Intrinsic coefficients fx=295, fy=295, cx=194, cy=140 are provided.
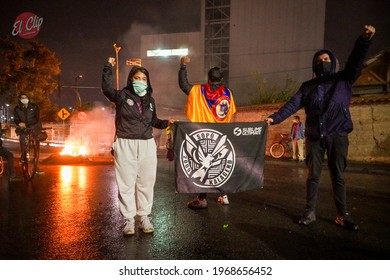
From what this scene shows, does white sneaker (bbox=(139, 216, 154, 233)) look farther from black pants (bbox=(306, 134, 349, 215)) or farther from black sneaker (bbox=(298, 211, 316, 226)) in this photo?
black pants (bbox=(306, 134, 349, 215))

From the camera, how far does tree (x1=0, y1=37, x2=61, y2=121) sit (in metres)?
27.7

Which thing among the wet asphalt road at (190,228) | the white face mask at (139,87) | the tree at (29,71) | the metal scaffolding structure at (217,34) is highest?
the metal scaffolding structure at (217,34)

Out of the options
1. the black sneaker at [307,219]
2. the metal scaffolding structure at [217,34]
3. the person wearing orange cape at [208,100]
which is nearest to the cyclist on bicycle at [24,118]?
the person wearing orange cape at [208,100]

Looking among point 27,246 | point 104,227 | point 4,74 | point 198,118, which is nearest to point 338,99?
point 198,118

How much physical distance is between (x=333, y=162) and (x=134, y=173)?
8.64 ft

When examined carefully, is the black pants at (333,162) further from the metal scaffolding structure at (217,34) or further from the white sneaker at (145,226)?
the metal scaffolding structure at (217,34)

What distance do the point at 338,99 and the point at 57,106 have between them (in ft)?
107

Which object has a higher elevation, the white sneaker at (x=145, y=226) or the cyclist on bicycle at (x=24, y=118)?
the cyclist on bicycle at (x=24, y=118)

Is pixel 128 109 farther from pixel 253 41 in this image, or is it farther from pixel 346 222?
pixel 253 41

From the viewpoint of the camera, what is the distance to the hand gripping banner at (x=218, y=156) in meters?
4.16

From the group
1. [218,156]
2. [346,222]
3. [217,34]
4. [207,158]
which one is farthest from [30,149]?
[217,34]

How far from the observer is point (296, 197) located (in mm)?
5695

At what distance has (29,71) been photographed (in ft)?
93.8
